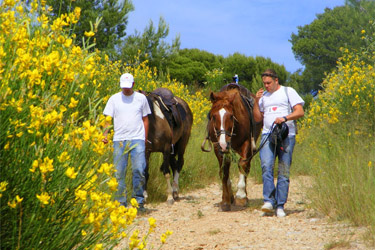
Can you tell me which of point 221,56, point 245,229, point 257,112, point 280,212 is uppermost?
point 221,56

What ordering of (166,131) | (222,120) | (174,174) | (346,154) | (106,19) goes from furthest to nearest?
(106,19) → (174,174) → (166,131) → (346,154) → (222,120)

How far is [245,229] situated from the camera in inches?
265

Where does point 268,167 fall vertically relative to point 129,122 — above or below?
below

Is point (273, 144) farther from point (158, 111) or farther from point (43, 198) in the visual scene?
point (43, 198)

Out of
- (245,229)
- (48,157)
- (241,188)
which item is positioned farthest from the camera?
(241,188)

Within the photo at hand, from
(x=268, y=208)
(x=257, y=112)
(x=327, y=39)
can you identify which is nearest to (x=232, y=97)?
(x=257, y=112)

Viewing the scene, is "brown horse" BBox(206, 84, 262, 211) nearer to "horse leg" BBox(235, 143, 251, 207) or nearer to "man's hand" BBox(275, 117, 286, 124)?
"horse leg" BBox(235, 143, 251, 207)

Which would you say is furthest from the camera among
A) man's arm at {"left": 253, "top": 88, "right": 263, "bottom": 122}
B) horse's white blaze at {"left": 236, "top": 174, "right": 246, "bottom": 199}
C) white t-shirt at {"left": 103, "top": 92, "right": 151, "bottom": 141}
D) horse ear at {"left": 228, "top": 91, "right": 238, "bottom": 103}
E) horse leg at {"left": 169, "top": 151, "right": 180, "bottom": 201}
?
horse leg at {"left": 169, "top": 151, "right": 180, "bottom": 201}

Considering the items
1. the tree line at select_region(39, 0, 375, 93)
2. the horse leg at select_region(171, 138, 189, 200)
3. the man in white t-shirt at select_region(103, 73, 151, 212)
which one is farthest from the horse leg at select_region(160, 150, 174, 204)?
the tree line at select_region(39, 0, 375, 93)

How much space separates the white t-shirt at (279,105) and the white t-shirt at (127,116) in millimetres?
1801

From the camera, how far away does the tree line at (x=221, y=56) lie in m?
28.9

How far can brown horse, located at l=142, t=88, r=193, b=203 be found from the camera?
908 centimetres

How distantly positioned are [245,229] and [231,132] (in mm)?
Result: 1659

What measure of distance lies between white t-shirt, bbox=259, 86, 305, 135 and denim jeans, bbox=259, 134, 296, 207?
17cm
